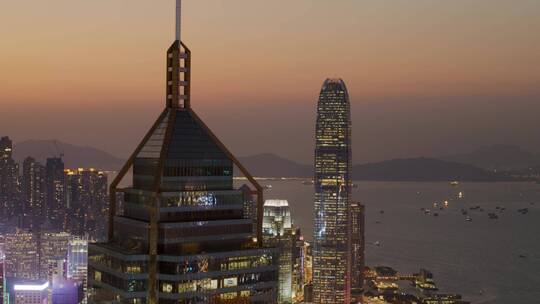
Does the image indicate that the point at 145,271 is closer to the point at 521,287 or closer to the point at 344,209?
the point at 521,287

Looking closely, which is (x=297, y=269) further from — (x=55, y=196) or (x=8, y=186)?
(x=8, y=186)

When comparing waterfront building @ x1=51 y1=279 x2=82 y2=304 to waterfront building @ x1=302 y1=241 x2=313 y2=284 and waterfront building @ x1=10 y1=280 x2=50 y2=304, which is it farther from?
waterfront building @ x1=302 y1=241 x2=313 y2=284

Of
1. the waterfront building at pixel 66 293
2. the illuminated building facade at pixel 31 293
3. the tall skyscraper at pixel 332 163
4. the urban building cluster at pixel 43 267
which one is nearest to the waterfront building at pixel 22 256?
the urban building cluster at pixel 43 267

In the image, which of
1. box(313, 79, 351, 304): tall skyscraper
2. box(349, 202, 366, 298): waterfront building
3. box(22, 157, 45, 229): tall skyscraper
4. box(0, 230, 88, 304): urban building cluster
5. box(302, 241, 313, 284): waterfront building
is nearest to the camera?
box(0, 230, 88, 304): urban building cluster

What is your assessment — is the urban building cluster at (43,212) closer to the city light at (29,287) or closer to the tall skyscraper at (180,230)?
the city light at (29,287)

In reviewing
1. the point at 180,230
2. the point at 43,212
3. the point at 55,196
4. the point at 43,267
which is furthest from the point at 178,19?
the point at 43,212

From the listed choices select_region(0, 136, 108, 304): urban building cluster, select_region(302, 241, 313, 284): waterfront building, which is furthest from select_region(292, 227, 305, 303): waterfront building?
select_region(0, 136, 108, 304): urban building cluster

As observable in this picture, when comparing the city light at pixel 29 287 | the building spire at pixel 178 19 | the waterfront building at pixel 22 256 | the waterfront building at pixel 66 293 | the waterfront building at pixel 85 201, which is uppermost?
the building spire at pixel 178 19
